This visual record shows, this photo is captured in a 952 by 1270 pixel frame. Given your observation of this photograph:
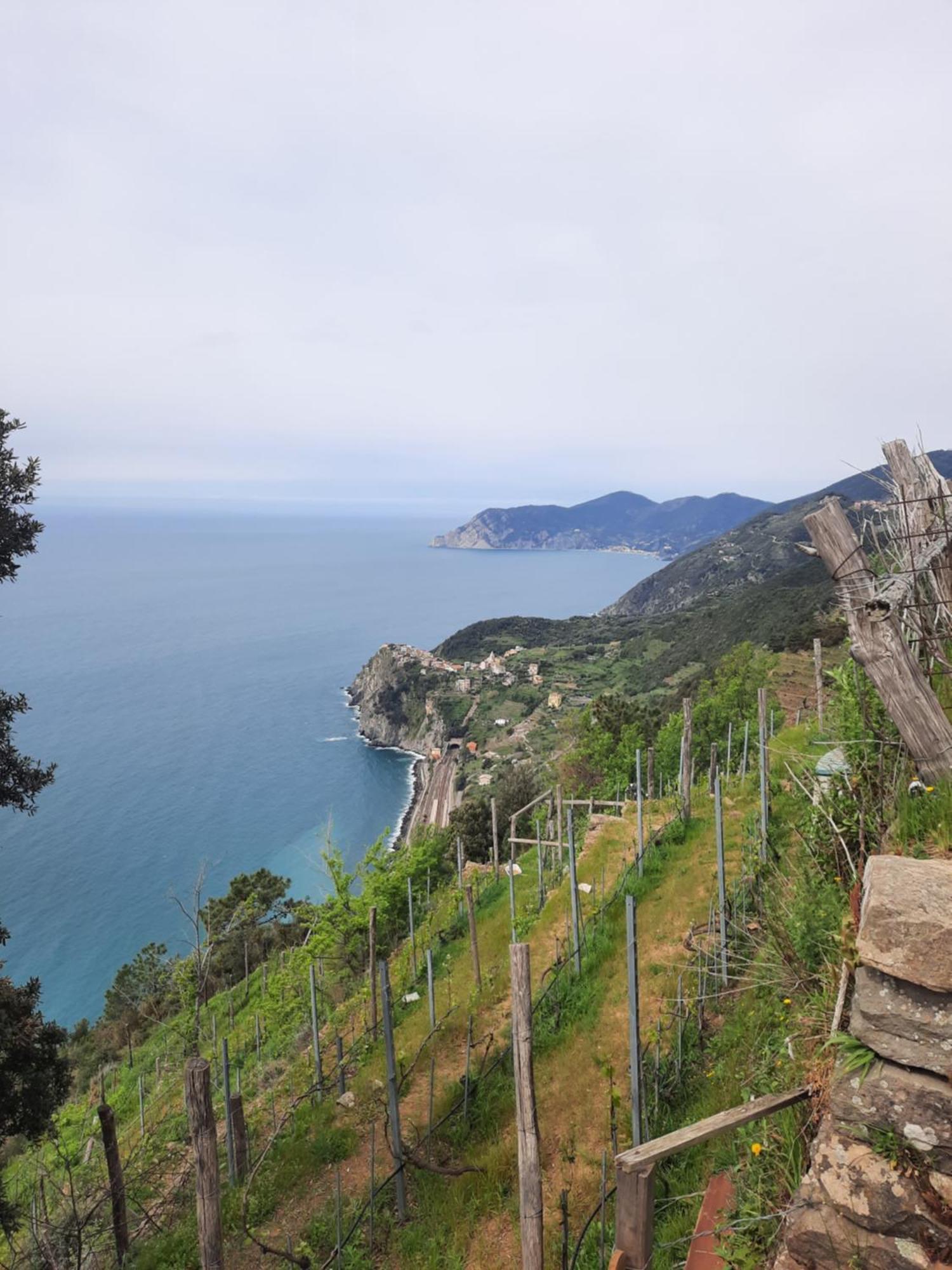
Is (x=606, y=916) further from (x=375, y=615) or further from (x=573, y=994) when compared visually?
(x=375, y=615)

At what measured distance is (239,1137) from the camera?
7.82 metres

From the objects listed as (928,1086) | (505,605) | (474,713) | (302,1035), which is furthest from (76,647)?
(928,1086)

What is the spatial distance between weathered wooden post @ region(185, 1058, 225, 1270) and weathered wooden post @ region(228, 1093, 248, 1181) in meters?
4.18

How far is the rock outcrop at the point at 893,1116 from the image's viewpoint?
9.39 feet

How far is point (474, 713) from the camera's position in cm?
7706

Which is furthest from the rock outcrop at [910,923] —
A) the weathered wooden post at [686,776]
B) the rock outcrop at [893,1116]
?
the weathered wooden post at [686,776]

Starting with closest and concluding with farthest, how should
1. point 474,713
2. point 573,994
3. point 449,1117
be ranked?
point 449,1117 < point 573,994 < point 474,713

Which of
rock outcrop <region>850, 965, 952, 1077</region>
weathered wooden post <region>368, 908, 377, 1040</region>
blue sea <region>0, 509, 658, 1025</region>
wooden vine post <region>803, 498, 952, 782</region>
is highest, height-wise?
wooden vine post <region>803, 498, 952, 782</region>

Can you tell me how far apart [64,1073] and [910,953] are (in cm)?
972

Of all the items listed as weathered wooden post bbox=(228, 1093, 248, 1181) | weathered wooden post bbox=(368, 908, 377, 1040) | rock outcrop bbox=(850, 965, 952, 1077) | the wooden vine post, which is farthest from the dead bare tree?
weathered wooden post bbox=(368, 908, 377, 1040)

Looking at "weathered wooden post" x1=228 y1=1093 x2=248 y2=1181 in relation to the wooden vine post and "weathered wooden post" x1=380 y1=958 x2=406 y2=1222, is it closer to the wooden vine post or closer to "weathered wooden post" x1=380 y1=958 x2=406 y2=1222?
"weathered wooden post" x1=380 y1=958 x2=406 y2=1222

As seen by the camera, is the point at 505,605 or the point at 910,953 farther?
the point at 505,605

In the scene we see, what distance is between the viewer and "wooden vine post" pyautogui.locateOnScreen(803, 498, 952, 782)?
414cm

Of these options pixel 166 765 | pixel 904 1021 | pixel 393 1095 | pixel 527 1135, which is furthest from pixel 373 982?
pixel 166 765
